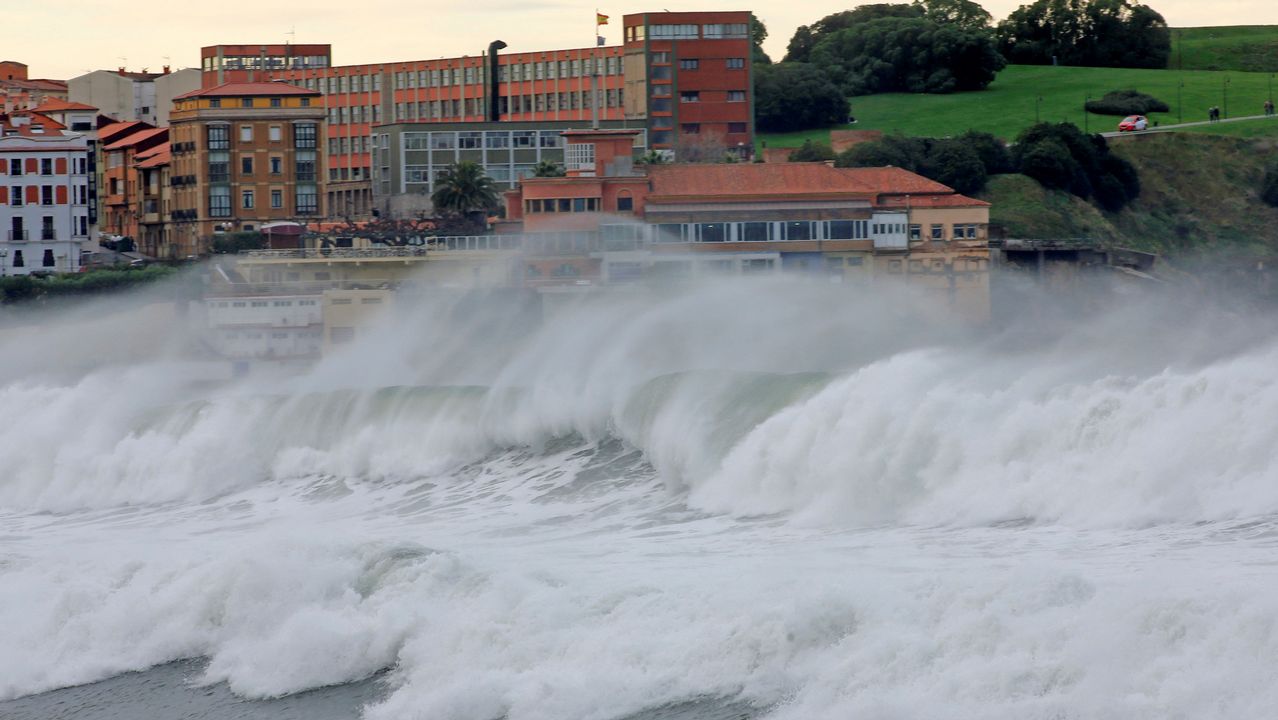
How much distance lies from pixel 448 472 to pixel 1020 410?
13.8 m

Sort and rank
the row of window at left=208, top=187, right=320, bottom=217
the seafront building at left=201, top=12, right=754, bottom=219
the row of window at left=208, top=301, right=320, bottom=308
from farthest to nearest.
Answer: the seafront building at left=201, top=12, right=754, bottom=219 < the row of window at left=208, top=187, right=320, bottom=217 < the row of window at left=208, top=301, right=320, bottom=308

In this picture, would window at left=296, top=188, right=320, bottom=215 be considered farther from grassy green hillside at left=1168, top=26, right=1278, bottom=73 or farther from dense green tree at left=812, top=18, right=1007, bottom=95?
grassy green hillside at left=1168, top=26, right=1278, bottom=73

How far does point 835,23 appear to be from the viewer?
143750 mm

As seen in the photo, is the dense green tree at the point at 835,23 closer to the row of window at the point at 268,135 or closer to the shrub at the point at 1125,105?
the shrub at the point at 1125,105

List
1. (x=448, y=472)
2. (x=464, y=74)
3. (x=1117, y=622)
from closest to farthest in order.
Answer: (x=1117, y=622)
(x=448, y=472)
(x=464, y=74)

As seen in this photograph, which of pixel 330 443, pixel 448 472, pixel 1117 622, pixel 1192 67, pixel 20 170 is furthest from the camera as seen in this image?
pixel 1192 67

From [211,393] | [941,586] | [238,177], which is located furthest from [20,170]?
[941,586]

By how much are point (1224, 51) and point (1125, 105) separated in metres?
33.7

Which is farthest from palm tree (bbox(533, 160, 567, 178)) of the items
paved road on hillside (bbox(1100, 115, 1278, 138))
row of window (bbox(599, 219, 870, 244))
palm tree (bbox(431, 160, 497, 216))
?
paved road on hillside (bbox(1100, 115, 1278, 138))

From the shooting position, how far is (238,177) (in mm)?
100125

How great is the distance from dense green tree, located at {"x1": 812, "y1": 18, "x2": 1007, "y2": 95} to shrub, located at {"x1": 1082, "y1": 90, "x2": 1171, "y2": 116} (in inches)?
308

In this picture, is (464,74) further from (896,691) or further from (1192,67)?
(896,691)

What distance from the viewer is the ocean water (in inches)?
778

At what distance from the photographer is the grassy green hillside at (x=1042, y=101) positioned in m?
120
